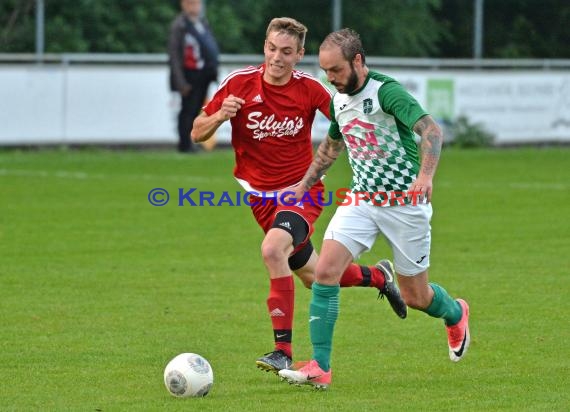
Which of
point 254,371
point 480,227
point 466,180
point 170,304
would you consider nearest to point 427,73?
point 466,180

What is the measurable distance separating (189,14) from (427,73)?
264 inches

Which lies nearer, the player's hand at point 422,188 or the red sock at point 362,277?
the player's hand at point 422,188

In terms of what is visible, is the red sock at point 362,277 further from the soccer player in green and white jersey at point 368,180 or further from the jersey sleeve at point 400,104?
the jersey sleeve at point 400,104

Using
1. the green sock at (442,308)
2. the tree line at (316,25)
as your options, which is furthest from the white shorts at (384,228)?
the tree line at (316,25)

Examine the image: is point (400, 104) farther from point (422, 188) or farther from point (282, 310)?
point (282, 310)

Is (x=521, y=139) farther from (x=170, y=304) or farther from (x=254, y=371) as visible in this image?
(x=254, y=371)

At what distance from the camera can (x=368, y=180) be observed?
752 centimetres

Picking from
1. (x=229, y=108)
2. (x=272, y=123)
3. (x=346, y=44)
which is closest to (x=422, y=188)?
(x=346, y=44)

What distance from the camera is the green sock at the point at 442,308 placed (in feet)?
26.2

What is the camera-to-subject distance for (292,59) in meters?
8.32

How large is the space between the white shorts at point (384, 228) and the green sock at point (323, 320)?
10.6 inches

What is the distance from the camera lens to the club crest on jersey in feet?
24.3

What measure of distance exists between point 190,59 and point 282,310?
1424 cm

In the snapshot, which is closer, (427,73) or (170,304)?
(170,304)
